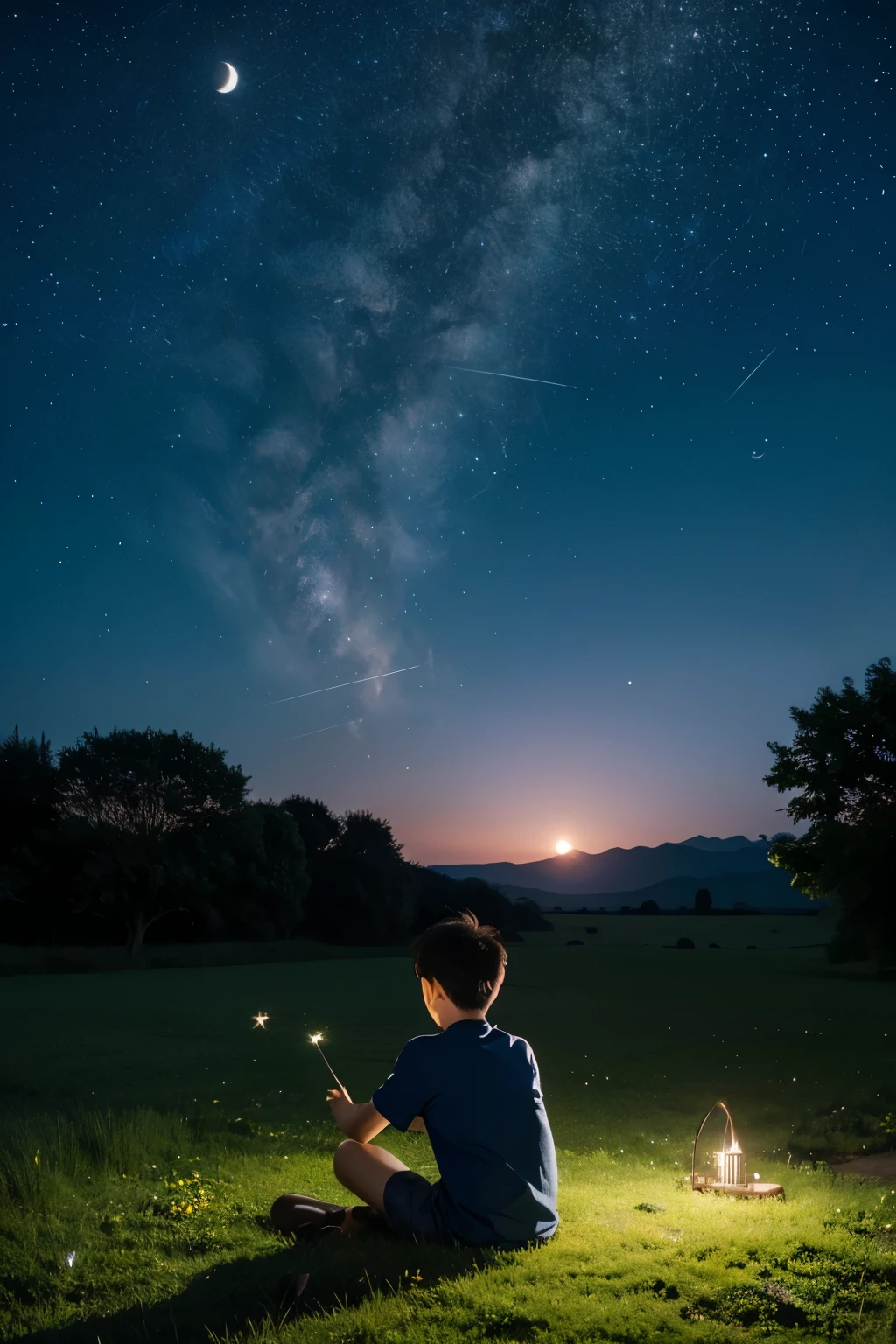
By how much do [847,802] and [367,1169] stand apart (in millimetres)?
32018

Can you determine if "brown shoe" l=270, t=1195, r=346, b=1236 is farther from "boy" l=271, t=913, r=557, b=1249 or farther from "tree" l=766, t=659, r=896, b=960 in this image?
"tree" l=766, t=659, r=896, b=960

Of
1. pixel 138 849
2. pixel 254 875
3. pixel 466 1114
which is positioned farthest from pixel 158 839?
pixel 466 1114

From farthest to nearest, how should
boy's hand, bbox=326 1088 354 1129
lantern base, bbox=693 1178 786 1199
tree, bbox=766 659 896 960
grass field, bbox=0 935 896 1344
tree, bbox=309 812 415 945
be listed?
1. tree, bbox=309 812 415 945
2. tree, bbox=766 659 896 960
3. lantern base, bbox=693 1178 786 1199
4. boy's hand, bbox=326 1088 354 1129
5. grass field, bbox=0 935 896 1344

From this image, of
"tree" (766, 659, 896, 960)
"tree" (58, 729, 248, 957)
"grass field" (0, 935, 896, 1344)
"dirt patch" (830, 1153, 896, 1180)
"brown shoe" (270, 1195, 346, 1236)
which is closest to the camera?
"grass field" (0, 935, 896, 1344)

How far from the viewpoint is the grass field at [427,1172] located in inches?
173

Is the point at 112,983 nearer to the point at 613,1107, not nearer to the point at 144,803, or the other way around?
the point at 144,803

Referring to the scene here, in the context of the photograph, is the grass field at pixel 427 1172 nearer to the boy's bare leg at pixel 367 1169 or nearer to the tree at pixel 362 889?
the boy's bare leg at pixel 367 1169

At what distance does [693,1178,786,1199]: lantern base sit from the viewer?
681 centimetres

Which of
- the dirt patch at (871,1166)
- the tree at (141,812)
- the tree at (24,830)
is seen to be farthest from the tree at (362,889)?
the dirt patch at (871,1166)

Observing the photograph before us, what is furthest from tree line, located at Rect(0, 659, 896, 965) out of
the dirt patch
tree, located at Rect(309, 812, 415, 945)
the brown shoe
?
the brown shoe

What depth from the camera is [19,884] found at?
141 ft

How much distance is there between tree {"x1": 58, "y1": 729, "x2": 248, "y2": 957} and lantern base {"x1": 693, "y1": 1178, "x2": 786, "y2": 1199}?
37086 mm

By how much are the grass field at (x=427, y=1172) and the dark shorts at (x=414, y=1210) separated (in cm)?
9

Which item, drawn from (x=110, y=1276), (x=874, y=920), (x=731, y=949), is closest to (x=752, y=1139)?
(x=110, y=1276)
